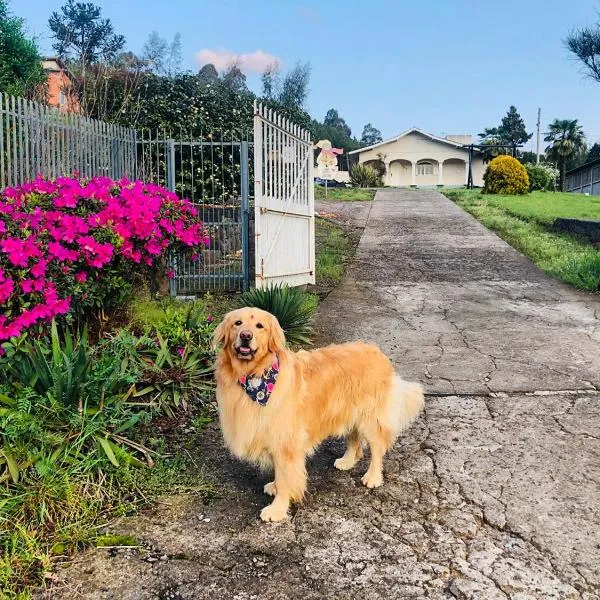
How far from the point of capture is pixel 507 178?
1131 inches

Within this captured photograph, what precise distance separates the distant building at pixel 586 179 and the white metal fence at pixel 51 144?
44369mm

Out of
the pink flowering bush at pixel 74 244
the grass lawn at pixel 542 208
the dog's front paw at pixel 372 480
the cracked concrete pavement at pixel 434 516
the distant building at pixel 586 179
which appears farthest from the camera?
the distant building at pixel 586 179

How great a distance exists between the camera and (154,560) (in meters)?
2.91

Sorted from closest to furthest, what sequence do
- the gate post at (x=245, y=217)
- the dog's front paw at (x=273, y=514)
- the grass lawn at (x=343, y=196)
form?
the dog's front paw at (x=273, y=514)
the gate post at (x=245, y=217)
the grass lawn at (x=343, y=196)

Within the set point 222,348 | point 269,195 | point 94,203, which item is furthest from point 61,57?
point 222,348

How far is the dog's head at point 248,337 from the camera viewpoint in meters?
3.20

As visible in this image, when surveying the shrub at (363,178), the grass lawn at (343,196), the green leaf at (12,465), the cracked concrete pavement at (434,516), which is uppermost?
the shrub at (363,178)

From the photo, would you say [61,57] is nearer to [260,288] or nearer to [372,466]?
[260,288]

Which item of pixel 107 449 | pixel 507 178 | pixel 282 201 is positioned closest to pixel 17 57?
pixel 282 201

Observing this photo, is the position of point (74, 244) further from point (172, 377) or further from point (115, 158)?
point (115, 158)

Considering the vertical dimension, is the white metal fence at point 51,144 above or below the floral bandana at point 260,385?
above

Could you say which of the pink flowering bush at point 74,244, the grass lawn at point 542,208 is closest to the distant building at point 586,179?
the grass lawn at point 542,208

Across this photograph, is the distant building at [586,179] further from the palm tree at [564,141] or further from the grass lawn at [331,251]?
the grass lawn at [331,251]

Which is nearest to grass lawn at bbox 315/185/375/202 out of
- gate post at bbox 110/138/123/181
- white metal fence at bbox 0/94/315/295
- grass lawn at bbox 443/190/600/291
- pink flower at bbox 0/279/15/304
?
grass lawn at bbox 443/190/600/291
